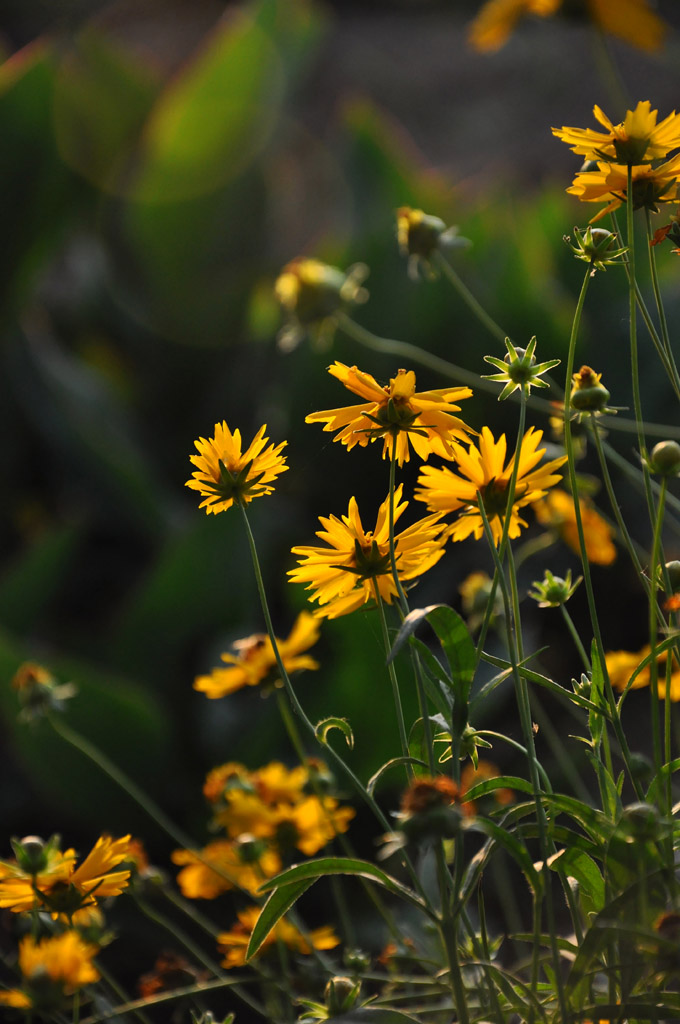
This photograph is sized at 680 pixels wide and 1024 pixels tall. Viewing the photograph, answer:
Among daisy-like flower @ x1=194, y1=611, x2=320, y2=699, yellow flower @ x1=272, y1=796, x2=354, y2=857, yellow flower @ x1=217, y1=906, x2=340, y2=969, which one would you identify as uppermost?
daisy-like flower @ x1=194, y1=611, x2=320, y2=699

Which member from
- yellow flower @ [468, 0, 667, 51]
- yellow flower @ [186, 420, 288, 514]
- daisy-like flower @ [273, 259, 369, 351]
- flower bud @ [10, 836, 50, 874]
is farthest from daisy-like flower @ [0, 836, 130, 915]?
yellow flower @ [468, 0, 667, 51]

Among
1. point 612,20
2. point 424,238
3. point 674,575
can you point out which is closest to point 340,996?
point 674,575

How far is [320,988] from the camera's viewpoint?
1.17 ft

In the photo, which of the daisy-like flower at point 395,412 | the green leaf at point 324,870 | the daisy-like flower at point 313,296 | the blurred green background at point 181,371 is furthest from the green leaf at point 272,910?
the daisy-like flower at point 313,296

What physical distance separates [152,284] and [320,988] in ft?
3.92

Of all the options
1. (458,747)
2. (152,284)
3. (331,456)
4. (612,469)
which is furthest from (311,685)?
(152,284)

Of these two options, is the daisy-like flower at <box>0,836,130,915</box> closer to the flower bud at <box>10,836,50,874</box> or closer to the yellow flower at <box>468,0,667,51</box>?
the flower bud at <box>10,836,50,874</box>

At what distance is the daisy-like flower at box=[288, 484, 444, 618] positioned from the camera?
0.27 meters

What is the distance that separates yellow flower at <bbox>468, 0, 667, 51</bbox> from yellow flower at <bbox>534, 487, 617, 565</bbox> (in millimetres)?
262

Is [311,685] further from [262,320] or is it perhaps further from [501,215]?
[501,215]

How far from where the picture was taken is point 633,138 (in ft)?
0.83

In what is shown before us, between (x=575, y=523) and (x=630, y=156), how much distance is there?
0.60 feet

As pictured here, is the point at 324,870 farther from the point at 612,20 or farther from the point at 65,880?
the point at 612,20

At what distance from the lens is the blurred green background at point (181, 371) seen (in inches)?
33.4
